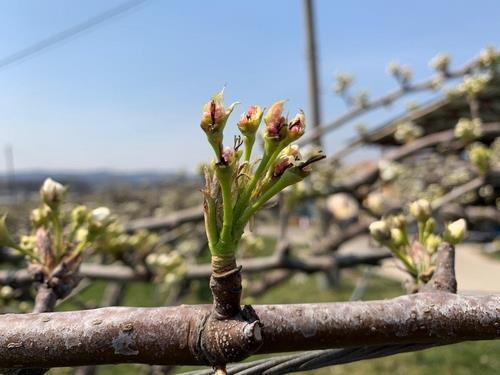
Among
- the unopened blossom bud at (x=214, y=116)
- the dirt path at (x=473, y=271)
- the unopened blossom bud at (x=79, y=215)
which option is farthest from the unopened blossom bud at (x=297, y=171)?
the dirt path at (x=473, y=271)

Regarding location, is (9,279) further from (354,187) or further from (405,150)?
(405,150)

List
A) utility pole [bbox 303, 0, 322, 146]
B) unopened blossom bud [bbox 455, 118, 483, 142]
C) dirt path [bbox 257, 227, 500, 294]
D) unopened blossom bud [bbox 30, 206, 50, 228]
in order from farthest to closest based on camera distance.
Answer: dirt path [bbox 257, 227, 500, 294] → utility pole [bbox 303, 0, 322, 146] → unopened blossom bud [bbox 455, 118, 483, 142] → unopened blossom bud [bbox 30, 206, 50, 228]

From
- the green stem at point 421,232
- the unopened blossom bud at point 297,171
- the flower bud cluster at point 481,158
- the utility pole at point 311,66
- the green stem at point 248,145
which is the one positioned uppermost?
the utility pole at point 311,66

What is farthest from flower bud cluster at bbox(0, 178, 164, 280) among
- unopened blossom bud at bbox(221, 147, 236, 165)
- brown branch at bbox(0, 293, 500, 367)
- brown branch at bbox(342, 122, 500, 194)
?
brown branch at bbox(342, 122, 500, 194)

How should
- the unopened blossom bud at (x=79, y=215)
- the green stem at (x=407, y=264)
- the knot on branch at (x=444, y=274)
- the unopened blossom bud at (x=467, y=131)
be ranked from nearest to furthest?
the knot on branch at (x=444, y=274), the green stem at (x=407, y=264), the unopened blossom bud at (x=79, y=215), the unopened blossom bud at (x=467, y=131)

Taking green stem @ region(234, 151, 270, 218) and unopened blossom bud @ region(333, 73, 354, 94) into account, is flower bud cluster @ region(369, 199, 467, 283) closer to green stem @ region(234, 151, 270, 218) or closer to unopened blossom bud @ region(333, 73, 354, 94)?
green stem @ region(234, 151, 270, 218)

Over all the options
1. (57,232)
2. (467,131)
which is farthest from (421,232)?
(467,131)

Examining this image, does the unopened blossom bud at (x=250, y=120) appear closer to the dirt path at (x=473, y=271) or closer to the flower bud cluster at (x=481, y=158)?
the flower bud cluster at (x=481, y=158)
